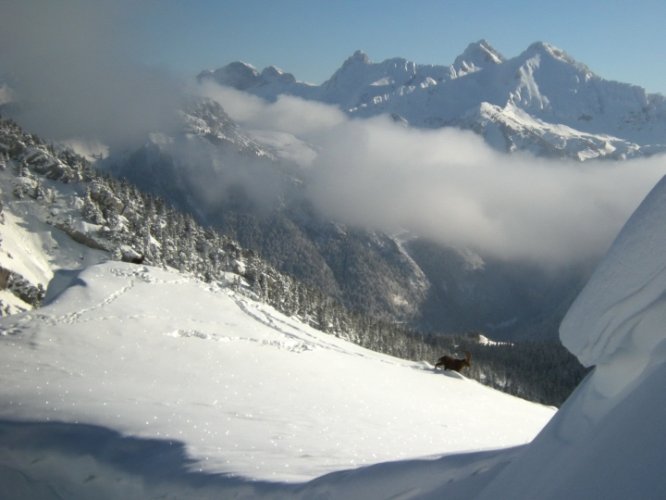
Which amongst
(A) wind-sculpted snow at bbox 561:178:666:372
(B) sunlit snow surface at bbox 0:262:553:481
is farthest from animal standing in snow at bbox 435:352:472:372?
(A) wind-sculpted snow at bbox 561:178:666:372

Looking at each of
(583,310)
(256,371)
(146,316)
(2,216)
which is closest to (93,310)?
(146,316)

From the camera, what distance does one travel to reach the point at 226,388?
20.9 meters

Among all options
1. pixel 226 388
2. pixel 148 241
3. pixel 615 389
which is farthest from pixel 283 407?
pixel 148 241

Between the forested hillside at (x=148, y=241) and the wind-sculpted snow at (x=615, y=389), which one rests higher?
the wind-sculpted snow at (x=615, y=389)

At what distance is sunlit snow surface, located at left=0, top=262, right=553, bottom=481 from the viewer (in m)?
14.8

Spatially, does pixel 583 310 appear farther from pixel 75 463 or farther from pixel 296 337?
pixel 296 337

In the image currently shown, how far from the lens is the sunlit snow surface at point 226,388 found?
14.8 meters

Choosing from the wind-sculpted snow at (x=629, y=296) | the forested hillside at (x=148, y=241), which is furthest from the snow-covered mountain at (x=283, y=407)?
the forested hillside at (x=148, y=241)

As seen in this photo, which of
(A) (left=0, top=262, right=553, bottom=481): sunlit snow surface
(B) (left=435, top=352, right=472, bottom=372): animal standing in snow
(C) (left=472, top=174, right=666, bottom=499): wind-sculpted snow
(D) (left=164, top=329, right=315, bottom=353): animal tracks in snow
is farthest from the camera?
(B) (left=435, top=352, right=472, bottom=372): animal standing in snow

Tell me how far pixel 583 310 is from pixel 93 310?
26098 mm

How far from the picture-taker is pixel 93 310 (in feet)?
92.3

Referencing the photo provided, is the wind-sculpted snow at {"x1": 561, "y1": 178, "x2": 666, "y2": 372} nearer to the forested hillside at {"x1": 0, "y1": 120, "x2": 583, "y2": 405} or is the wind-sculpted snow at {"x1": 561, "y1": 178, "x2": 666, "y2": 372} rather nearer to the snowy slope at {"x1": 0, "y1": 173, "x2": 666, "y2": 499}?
the snowy slope at {"x1": 0, "y1": 173, "x2": 666, "y2": 499}

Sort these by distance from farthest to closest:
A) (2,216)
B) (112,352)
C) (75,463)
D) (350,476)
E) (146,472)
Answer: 1. (2,216)
2. (112,352)
3. (75,463)
4. (146,472)
5. (350,476)

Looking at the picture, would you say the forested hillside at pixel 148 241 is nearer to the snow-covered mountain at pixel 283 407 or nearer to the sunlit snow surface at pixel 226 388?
the sunlit snow surface at pixel 226 388
